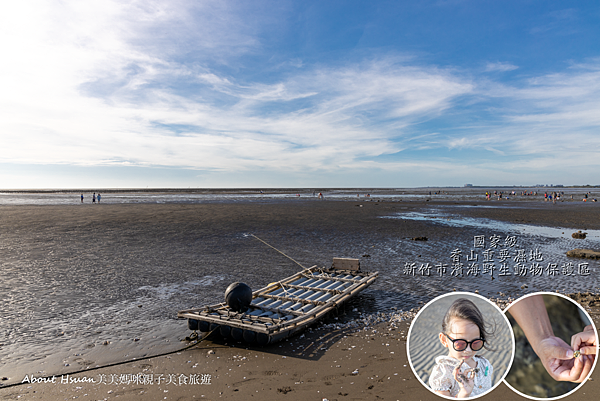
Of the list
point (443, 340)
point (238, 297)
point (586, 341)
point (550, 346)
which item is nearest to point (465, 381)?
point (443, 340)

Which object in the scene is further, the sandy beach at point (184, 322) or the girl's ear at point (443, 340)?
the sandy beach at point (184, 322)

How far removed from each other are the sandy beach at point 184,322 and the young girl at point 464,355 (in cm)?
389

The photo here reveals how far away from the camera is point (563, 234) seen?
2584cm

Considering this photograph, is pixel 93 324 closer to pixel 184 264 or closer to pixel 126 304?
pixel 126 304

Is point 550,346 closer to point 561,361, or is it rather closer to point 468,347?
point 561,361

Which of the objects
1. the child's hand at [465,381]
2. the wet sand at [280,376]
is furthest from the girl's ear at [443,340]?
the wet sand at [280,376]

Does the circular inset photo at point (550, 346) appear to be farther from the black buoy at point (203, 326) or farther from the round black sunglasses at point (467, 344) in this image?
A: the black buoy at point (203, 326)

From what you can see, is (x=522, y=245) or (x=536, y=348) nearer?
(x=536, y=348)

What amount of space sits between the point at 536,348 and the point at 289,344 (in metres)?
6.47

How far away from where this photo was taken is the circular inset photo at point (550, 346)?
Result: 2230 millimetres

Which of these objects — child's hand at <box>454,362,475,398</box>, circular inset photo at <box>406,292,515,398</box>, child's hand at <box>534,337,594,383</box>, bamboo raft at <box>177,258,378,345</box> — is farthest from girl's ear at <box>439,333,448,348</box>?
bamboo raft at <box>177,258,378,345</box>

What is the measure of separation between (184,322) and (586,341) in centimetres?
934

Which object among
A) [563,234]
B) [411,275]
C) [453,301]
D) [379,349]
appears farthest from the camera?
[563,234]

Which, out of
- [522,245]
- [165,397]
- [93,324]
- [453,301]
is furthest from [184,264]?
[522,245]
